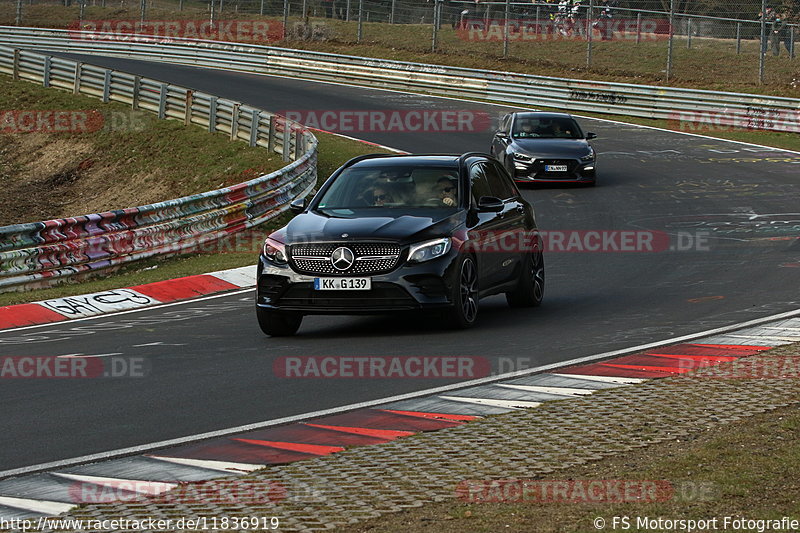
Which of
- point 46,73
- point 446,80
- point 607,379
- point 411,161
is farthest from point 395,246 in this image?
point 446,80

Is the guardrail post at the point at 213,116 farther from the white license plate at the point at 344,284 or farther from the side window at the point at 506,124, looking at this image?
the white license plate at the point at 344,284

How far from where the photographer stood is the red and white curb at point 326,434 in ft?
22.2

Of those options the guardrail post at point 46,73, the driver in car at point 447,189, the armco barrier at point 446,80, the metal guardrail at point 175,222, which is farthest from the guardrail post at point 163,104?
the driver in car at point 447,189

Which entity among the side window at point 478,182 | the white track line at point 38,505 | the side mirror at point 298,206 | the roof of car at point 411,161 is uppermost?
the roof of car at point 411,161

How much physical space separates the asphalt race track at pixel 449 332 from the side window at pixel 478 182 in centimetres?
130

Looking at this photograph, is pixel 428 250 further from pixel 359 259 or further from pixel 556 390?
pixel 556 390

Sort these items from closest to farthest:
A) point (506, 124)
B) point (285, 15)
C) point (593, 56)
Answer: point (506, 124)
point (593, 56)
point (285, 15)

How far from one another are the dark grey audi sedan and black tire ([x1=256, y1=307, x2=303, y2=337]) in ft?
48.0

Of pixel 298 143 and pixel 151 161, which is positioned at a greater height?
pixel 298 143

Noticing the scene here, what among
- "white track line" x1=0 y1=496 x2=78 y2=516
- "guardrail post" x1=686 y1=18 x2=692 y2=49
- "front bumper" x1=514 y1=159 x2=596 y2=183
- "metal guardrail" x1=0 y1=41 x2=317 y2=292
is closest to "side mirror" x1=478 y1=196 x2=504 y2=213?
"metal guardrail" x1=0 y1=41 x2=317 y2=292

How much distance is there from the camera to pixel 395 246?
11.9m

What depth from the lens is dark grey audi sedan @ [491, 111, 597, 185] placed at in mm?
26547

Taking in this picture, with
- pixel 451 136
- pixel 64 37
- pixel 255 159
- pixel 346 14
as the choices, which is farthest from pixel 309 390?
pixel 64 37

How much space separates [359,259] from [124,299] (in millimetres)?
4918
